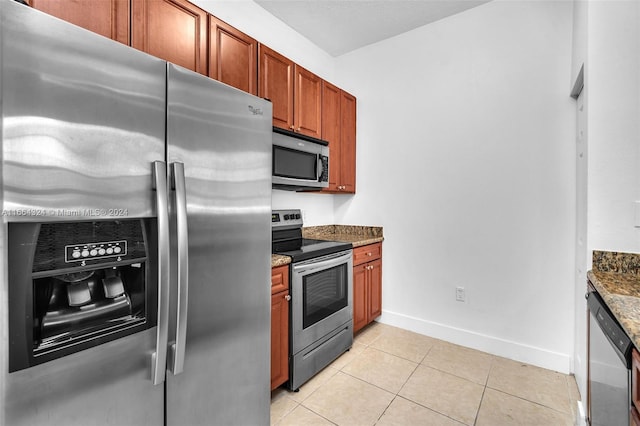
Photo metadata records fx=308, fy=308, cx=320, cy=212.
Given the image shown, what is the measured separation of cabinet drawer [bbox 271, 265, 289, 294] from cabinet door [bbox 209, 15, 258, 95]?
47.2 inches

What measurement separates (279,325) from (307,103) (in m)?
1.78

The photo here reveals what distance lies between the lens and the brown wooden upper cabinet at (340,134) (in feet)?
9.45

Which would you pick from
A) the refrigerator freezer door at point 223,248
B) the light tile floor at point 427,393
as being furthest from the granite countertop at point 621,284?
the refrigerator freezer door at point 223,248

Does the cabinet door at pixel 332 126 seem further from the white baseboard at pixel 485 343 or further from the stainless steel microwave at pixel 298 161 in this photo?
the white baseboard at pixel 485 343

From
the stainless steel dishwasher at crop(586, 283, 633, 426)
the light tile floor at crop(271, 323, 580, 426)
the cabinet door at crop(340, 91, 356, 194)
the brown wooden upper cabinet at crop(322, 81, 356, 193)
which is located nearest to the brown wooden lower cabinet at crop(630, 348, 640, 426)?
the stainless steel dishwasher at crop(586, 283, 633, 426)

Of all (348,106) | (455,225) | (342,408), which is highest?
(348,106)

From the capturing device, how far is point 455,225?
2.74 metres

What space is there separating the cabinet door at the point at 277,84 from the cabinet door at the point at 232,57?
7cm

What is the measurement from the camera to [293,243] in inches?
99.4

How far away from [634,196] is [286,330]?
1.99 meters

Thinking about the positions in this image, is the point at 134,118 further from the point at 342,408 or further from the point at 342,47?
the point at 342,47

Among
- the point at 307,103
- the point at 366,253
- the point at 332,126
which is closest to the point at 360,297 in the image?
the point at 366,253

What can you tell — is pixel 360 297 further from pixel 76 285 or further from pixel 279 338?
pixel 76 285

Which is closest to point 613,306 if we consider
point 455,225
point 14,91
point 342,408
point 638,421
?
point 638,421
